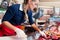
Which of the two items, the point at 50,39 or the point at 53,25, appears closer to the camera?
the point at 50,39

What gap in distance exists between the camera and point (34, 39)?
1607 mm

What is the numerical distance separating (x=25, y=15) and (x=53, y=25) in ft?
1.85

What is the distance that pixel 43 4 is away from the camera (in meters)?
1.92

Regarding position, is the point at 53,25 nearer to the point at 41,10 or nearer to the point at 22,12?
the point at 41,10

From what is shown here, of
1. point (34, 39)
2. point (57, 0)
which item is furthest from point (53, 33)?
point (57, 0)

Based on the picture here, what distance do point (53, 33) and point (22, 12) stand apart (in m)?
0.50

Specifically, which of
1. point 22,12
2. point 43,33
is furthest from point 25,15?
point 43,33

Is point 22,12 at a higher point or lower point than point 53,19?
higher

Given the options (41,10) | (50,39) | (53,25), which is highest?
(41,10)

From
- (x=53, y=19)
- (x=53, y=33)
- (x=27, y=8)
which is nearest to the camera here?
(x=27, y=8)

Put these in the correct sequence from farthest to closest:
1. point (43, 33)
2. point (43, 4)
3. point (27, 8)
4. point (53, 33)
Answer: point (43, 4)
point (53, 33)
point (43, 33)
point (27, 8)

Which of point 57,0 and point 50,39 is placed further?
point 57,0

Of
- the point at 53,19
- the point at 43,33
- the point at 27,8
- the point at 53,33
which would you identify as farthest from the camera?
the point at 53,19

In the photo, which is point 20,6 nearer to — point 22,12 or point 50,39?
point 22,12
